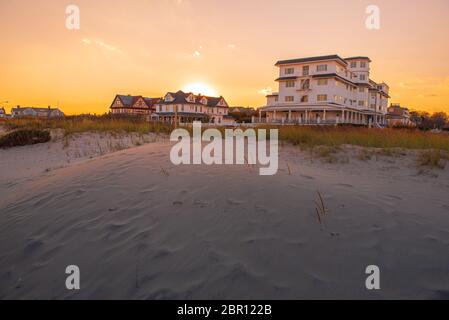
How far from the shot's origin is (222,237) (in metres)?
3.21

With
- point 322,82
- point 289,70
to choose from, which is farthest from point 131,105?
point 322,82

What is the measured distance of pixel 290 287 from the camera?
2424 millimetres

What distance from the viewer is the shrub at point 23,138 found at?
40.5 feet

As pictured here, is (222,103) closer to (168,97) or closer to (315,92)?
(168,97)

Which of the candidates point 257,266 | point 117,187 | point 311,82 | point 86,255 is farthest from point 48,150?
point 311,82

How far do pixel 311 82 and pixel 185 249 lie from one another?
146ft

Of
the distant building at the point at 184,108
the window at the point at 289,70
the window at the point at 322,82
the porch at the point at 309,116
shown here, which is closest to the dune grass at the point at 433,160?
the porch at the point at 309,116

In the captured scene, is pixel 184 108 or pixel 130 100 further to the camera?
pixel 130 100

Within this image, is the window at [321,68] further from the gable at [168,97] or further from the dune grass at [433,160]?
the dune grass at [433,160]

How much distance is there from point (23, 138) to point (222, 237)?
1352cm

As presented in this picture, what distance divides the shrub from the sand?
8638 mm

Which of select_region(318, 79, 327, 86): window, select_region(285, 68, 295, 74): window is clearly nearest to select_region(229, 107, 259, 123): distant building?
select_region(285, 68, 295, 74): window

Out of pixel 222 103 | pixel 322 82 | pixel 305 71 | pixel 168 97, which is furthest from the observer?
pixel 222 103

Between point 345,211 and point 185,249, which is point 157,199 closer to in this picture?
point 185,249
